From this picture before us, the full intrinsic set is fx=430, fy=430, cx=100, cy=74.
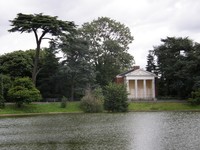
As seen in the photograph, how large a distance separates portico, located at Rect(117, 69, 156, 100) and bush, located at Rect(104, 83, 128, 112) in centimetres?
2274

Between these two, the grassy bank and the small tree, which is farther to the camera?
the grassy bank

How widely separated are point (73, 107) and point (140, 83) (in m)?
29.1

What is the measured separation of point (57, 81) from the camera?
87.6 meters

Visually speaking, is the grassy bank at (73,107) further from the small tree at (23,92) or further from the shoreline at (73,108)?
the small tree at (23,92)

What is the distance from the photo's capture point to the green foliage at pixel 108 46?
318 ft

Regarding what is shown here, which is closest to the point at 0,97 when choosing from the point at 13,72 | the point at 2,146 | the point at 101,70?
the point at 13,72

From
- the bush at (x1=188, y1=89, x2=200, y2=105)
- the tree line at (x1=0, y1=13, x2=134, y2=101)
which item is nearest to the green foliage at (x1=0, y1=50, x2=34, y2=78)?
the tree line at (x1=0, y1=13, x2=134, y2=101)

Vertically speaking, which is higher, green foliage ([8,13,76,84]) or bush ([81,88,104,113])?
green foliage ([8,13,76,84])

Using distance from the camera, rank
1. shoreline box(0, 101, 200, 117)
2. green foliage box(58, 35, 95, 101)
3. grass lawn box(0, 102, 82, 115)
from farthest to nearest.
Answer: green foliage box(58, 35, 95, 101)
grass lawn box(0, 102, 82, 115)
shoreline box(0, 101, 200, 117)

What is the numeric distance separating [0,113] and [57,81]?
18.7 meters

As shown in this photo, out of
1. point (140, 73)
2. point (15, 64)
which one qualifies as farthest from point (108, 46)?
point (15, 64)

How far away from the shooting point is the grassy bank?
7500 centimetres

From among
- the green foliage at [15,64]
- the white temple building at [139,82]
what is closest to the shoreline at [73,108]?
the green foliage at [15,64]

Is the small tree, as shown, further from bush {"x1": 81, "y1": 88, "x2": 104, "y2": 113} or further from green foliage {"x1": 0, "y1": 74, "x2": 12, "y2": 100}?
bush {"x1": 81, "y1": 88, "x2": 104, "y2": 113}
